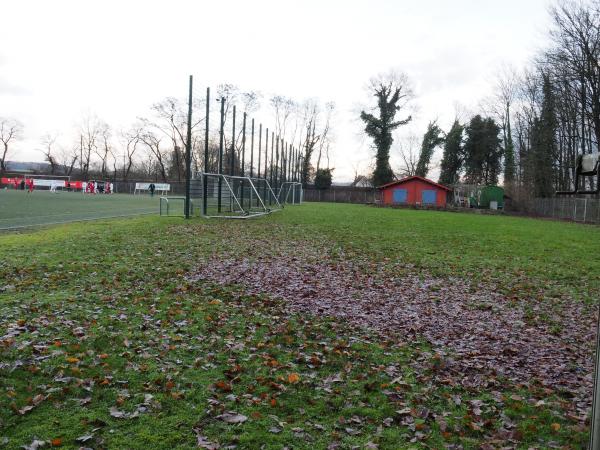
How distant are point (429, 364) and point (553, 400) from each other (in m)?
1.19

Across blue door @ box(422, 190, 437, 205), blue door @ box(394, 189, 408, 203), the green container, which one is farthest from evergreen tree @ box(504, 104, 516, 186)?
blue door @ box(394, 189, 408, 203)

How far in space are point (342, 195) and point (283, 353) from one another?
214 feet

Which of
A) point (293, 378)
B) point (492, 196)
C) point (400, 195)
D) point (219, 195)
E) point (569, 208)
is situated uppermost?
point (492, 196)

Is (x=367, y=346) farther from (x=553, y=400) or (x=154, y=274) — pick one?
(x=154, y=274)

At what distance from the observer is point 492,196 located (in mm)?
52188

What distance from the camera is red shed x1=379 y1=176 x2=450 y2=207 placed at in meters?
55.8

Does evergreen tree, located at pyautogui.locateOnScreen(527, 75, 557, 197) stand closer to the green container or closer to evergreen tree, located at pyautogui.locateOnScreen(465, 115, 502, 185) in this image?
the green container

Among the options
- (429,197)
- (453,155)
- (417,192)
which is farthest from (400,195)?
(453,155)

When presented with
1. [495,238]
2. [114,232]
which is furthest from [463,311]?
[495,238]

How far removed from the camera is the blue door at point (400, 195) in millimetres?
56969

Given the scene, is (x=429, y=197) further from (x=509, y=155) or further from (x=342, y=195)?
(x=342, y=195)

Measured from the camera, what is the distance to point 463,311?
752 centimetres

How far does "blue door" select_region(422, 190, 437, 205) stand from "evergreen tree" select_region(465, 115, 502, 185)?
34.4ft

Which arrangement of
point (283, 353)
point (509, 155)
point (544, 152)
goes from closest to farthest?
1. point (283, 353)
2. point (544, 152)
3. point (509, 155)
